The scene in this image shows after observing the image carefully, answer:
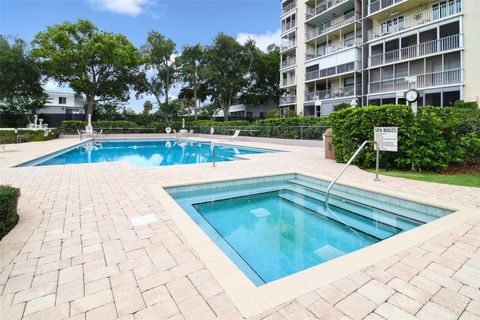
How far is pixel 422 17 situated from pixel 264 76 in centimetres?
2251

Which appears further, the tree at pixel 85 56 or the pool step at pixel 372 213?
the tree at pixel 85 56

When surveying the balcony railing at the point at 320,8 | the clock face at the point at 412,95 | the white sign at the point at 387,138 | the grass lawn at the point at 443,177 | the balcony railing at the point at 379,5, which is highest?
the balcony railing at the point at 320,8

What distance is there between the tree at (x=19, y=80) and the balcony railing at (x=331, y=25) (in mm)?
28455

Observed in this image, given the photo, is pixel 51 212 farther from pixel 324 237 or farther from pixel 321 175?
pixel 321 175

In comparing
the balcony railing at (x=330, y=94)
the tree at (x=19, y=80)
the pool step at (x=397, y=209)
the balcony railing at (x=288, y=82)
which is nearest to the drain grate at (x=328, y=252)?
the pool step at (x=397, y=209)

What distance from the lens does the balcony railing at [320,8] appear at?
79.3 ft

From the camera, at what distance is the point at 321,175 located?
21.6 ft

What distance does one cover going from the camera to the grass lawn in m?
5.66

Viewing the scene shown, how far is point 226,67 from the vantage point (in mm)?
36688

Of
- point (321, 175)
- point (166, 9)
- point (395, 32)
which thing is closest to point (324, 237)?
point (321, 175)

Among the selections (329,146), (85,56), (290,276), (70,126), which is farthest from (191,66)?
(290,276)

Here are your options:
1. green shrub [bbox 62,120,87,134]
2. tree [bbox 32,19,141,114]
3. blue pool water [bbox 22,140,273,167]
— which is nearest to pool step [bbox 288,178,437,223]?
blue pool water [bbox 22,140,273,167]

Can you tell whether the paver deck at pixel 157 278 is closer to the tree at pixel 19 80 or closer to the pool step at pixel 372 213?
the pool step at pixel 372 213

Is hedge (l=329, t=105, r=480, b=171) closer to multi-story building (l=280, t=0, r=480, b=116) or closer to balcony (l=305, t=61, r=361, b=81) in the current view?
multi-story building (l=280, t=0, r=480, b=116)
